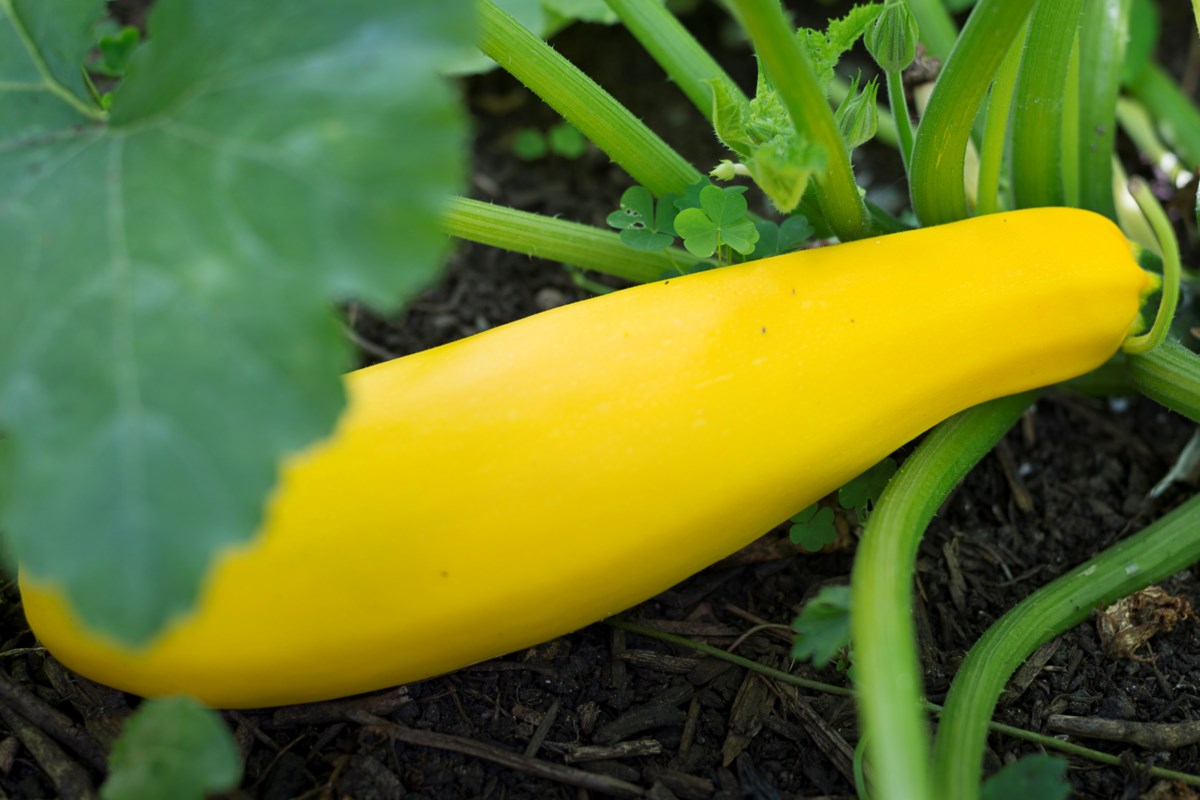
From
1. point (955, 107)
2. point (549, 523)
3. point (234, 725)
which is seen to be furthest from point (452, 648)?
point (955, 107)

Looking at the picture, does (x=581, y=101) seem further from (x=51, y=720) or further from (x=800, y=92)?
(x=51, y=720)

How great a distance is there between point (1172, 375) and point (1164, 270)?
7.0 inches

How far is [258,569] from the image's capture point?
4.11ft

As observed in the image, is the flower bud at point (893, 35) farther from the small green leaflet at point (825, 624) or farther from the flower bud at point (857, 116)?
the small green leaflet at point (825, 624)

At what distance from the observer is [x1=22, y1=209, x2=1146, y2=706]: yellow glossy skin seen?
126cm

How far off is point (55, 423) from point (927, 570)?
125 cm

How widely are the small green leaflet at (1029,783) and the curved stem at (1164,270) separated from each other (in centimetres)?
65

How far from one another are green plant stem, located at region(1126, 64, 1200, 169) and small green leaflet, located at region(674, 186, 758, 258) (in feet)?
3.88

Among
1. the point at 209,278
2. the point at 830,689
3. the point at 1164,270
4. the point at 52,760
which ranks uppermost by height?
the point at 209,278

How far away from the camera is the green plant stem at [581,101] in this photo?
5.15 feet

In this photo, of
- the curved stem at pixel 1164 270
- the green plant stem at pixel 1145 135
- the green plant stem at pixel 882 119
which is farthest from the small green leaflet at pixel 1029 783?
the green plant stem at pixel 1145 135

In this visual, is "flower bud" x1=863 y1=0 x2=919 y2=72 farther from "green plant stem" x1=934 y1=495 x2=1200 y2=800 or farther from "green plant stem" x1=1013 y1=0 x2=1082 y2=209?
"green plant stem" x1=934 y1=495 x2=1200 y2=800

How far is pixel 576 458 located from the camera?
1.29 m

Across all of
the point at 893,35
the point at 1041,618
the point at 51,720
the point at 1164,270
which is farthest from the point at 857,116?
the point at 51,720
